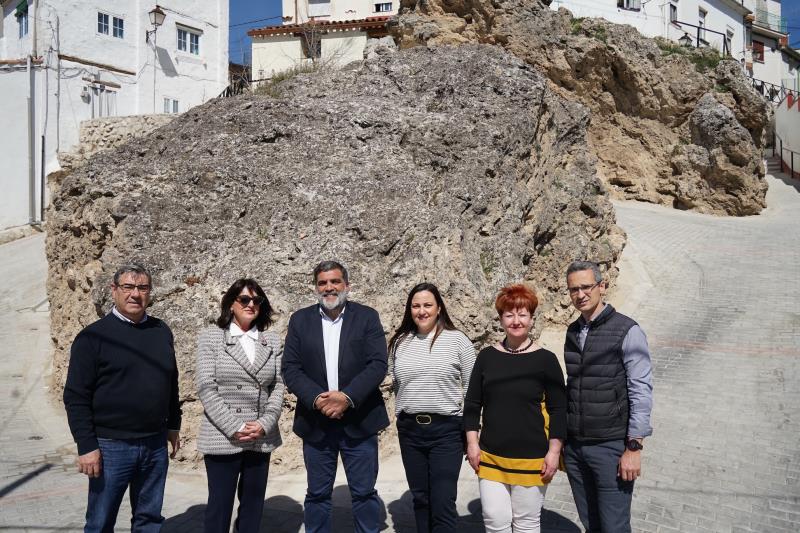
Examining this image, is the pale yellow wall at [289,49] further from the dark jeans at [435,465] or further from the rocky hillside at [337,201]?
the dark jeans at [435,465]

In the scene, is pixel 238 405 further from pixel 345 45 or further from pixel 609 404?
pixel 345 45

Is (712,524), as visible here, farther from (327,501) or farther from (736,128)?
(736,128)

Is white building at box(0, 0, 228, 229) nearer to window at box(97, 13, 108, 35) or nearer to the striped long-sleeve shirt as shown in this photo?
window at box(97, 13, 108, 35)

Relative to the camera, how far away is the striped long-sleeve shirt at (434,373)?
3.78 meters

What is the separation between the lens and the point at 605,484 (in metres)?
3.49

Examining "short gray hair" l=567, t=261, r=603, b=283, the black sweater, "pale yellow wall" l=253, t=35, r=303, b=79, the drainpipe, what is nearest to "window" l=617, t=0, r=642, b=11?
"pale yellow wall" l=253, t=35, r=303, b=79

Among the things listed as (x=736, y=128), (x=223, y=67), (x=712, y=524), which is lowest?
(x=712, y=524)

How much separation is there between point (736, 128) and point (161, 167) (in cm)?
Answer: 1787

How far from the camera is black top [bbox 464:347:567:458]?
3373 millimetres

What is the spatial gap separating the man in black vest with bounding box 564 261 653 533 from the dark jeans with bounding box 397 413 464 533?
2.38 feet

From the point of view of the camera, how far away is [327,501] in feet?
12.5

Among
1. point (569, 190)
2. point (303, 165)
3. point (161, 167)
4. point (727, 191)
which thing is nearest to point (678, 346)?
point (569, 190)

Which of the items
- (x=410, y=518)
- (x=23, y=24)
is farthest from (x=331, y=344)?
(x=23, y=24)

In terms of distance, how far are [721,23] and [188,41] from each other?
81.2 feet
